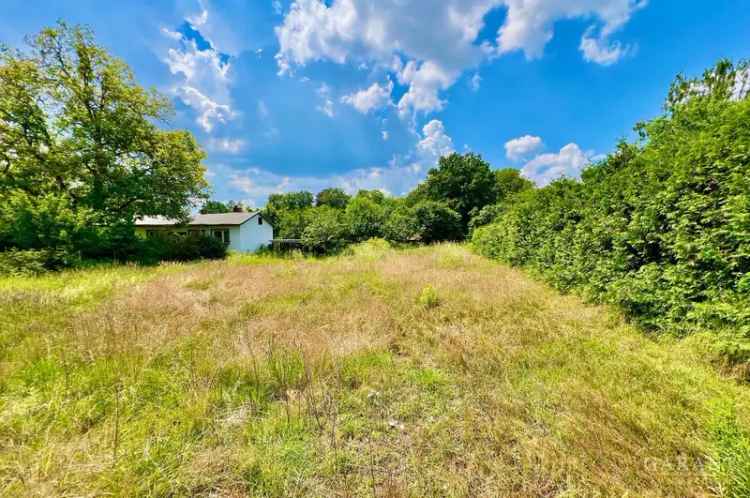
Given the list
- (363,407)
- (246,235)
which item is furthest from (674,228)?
(246,235)

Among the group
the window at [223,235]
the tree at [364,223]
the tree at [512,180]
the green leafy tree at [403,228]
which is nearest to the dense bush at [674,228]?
the green leafy tree at [403,228]

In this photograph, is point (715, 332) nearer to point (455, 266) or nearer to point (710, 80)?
point (455, 266)

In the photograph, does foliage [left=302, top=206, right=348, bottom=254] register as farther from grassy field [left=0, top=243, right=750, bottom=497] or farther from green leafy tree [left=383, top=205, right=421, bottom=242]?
grassy field [left=0, top=243, right=750, bottom=497]

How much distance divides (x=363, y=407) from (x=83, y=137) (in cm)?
1764

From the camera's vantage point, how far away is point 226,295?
5.57 metres

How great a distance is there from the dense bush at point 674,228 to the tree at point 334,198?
139ft

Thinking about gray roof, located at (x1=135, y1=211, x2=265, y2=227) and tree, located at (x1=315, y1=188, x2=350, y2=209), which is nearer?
gray roof, located at (x1=135, y1=211, x2=265, y2=227)

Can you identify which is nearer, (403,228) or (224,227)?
(403,228)

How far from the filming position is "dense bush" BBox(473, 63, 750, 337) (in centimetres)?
271

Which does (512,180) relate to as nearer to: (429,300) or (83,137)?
(429,300)

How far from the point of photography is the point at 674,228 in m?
3.27

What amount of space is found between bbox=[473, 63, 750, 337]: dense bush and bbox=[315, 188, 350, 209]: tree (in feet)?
139

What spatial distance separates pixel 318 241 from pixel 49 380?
14293 mm

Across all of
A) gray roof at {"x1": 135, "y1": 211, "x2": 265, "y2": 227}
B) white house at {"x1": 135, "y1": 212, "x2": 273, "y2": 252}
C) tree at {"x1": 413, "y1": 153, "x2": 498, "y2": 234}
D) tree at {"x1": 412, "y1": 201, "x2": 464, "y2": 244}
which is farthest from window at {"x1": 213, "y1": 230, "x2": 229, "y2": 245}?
tree at {"x1": 413, "y1": 153, "x2": 498, "y2": 234}
